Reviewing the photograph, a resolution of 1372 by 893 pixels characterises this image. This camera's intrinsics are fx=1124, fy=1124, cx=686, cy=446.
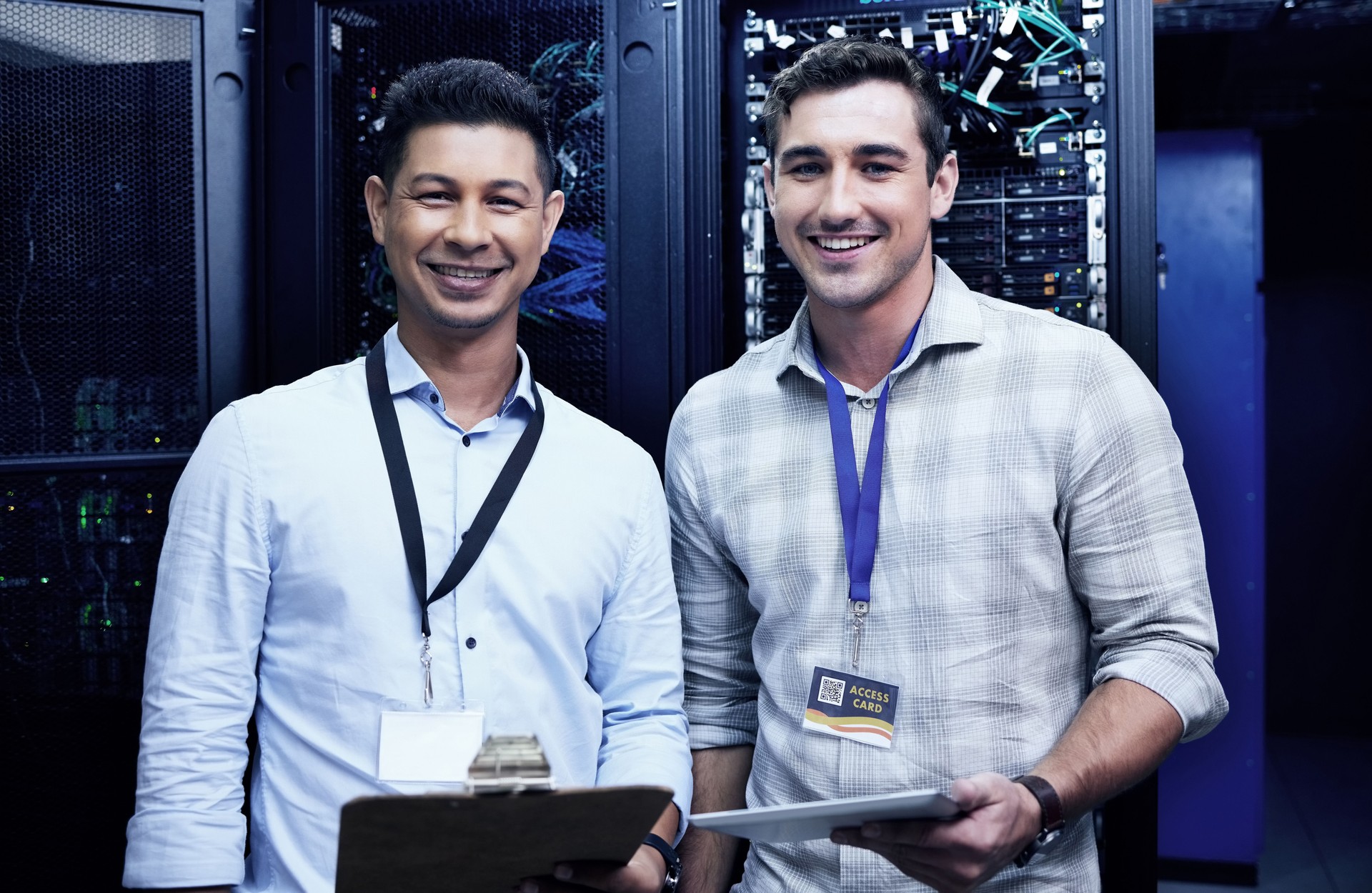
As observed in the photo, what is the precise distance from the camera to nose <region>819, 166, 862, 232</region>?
1570 mm

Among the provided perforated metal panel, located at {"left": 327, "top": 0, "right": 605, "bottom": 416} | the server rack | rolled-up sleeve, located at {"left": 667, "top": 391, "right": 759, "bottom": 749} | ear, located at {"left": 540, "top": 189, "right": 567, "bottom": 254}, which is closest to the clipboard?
rolled-up sleeve, located at {"left": 667, "top": 391, "right": 759, "bottom": 749}

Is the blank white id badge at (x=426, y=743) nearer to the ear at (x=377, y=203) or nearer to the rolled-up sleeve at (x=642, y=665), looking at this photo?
the rolled-up sleeve at (x=642, y=665)

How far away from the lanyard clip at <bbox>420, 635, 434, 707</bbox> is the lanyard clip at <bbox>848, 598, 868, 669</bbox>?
1.86ft

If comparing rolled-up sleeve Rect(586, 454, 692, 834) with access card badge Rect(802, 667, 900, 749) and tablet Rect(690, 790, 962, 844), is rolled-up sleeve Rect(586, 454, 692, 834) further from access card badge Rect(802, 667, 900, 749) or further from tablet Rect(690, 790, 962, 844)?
tablet Rect(690, 790, 962, 844)

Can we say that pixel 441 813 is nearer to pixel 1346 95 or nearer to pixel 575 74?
pixel 575 74

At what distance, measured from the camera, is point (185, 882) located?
1319 millimetres

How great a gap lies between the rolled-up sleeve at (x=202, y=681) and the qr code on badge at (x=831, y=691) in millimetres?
745

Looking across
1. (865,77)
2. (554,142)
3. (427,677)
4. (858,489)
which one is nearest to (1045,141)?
(865,77)

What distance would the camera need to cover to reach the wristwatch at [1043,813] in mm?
1351

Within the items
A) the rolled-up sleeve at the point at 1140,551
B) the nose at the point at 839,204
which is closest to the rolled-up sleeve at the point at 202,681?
the nose at the point at 839,204

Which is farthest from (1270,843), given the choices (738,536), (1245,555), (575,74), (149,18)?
(149,18)

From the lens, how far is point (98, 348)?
72.2 inches

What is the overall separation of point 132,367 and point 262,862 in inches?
34.7

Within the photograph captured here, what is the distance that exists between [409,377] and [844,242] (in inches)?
25.2
